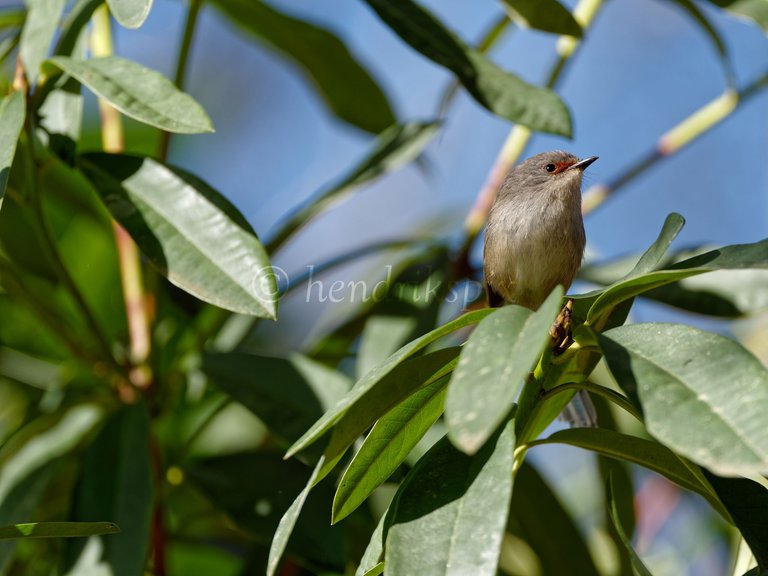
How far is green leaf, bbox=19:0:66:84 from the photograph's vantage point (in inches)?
76.1

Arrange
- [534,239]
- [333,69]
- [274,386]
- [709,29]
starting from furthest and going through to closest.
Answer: [333,69]
[709,29]
[534,239]
[274,386]

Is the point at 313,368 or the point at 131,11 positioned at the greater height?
the point at 131,11

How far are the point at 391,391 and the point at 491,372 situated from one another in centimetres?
32

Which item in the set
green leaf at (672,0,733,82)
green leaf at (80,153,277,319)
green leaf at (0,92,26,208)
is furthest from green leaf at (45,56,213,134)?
green leaf at (672,0,733,82)

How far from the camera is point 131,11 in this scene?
1655mm

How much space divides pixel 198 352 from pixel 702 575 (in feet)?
7.19

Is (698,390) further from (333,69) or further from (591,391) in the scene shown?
(333,69)

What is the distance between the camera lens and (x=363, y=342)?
8.39 ft

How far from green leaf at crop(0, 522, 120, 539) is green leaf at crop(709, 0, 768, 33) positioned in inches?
74.3

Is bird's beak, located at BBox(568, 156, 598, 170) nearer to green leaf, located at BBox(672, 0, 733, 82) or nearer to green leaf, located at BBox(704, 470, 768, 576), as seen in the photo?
green leaf, located at BBox(672, 0, 733, 82)

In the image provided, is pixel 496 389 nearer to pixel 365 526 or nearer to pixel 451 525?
pixel 451 525

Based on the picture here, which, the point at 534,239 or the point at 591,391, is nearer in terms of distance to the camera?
the point at 591,391

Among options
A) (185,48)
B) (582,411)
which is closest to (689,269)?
(582,411)

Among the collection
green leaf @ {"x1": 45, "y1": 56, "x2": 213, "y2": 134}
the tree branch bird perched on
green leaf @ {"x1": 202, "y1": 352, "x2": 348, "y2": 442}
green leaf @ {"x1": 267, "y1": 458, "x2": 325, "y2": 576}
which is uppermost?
green leaf @ {"x1": 45, "y1": 56, "x2": 213, "y2": 134}
